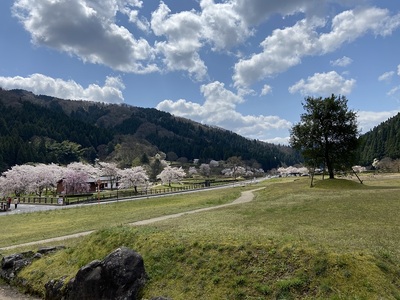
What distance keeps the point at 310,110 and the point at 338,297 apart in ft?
136

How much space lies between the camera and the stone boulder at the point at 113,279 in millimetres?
12594

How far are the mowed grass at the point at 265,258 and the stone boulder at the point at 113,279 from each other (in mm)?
607

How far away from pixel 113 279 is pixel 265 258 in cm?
640

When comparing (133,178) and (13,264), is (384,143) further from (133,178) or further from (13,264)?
(13,264)

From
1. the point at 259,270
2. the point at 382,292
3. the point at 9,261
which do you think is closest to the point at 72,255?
the point at 9,261

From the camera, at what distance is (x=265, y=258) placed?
38.1ft

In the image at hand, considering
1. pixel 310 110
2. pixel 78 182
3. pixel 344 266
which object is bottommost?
pixel 344 266

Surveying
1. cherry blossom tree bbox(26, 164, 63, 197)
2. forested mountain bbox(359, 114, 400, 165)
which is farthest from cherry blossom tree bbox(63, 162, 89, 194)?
forested mountain bbox(359, 114, 400, 165)

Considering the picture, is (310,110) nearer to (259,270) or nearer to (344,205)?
(344,205)

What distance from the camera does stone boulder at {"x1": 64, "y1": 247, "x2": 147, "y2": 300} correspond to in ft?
41.3

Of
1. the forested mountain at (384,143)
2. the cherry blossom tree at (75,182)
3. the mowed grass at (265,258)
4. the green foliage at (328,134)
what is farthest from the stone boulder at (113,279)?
the forested mountain at (384,143)

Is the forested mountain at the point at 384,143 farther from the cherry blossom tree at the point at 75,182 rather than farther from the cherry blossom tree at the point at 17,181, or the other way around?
the cherry blossom tree at the point at 17,181

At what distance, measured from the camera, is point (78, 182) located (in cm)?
9225

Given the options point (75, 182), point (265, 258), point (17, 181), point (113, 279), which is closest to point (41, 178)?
→ point (17, 181)
